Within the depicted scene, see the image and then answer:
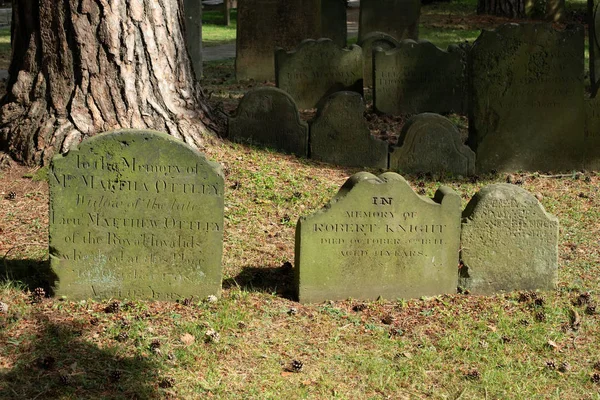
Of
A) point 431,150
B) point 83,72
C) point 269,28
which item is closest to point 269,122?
point 431,150

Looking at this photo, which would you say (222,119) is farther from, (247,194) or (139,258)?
(139,258)

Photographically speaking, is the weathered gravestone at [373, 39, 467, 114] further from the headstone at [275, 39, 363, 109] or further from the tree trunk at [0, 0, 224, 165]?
the tree trunk at [0, 0, 224, 165]

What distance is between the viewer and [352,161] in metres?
10.1

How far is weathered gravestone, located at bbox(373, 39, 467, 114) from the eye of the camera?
12477 millimetres

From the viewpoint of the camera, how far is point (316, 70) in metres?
12.7

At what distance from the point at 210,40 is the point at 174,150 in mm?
16097

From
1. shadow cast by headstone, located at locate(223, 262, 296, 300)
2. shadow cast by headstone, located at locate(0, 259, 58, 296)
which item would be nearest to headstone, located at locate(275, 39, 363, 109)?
shadow cast by headstone, located at locate(223, 262, 296, 300)

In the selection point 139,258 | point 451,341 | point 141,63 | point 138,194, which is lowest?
point 451,341

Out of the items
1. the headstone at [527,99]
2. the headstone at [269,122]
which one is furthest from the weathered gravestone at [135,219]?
the headstone at [527,99]

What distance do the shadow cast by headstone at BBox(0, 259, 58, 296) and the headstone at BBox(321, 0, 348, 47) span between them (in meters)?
10.5

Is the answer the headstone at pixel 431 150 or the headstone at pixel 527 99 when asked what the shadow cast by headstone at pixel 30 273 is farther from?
the headstone at pixel 527 99

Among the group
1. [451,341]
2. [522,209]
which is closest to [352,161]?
[522,209]

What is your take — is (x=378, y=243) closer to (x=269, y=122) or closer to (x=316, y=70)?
(x=269, y=122)

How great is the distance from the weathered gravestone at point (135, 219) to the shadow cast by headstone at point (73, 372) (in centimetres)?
61
